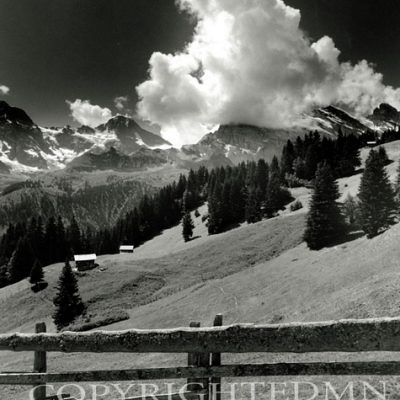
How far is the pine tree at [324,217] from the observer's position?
201 ft

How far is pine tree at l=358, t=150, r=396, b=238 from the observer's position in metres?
54.7

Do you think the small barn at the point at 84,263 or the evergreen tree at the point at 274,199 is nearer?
the small barn at the point at 84,263

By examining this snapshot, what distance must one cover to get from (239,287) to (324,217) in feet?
76.8

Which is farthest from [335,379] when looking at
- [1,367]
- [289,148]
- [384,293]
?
[289,148]

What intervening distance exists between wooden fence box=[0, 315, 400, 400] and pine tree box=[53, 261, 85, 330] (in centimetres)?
5349

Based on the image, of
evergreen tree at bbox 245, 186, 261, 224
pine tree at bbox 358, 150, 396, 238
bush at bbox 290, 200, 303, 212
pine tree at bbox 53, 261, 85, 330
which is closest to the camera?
pine tree at bbox 358, 150, 396, 238

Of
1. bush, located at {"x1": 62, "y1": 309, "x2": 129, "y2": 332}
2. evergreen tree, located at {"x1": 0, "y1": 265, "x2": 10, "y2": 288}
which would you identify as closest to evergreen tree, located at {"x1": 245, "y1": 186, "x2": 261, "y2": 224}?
bush, located at {"x1": 62, "y1": 309, "x2": 129, "y2": 332}

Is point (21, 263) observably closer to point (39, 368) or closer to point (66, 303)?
point (66, 303)

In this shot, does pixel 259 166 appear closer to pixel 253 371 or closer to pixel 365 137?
pixel 365 137

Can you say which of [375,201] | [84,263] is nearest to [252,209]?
[375,201]

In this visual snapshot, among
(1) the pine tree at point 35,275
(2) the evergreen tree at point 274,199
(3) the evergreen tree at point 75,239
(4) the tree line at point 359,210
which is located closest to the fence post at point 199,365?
(4) the tree line at point 359,210

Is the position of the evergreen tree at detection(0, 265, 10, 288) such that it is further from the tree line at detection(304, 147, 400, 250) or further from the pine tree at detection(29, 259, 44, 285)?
the tree line at detection(304, 147, 400, 250)

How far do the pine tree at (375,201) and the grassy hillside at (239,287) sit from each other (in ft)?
9.55

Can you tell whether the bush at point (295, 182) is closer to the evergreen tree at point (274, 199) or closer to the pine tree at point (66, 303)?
the evergreen tree at point (274, 199)
